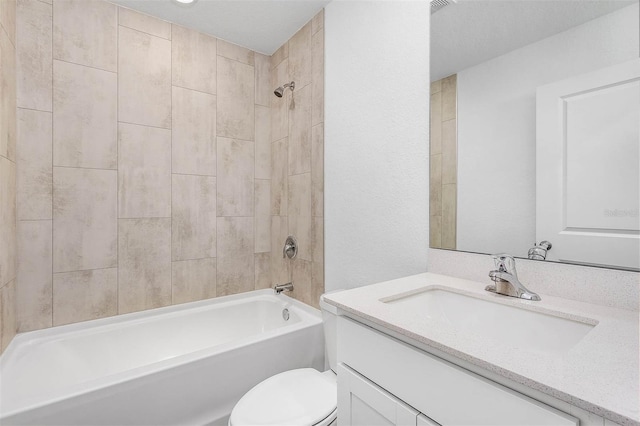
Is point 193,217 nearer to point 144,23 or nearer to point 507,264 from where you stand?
point 144,23

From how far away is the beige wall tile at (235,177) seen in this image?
2.25 metres

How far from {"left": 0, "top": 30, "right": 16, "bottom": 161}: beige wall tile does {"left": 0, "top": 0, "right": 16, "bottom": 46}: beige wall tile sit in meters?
0.05

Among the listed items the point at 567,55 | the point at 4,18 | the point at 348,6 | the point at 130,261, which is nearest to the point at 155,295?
the point at 130,261

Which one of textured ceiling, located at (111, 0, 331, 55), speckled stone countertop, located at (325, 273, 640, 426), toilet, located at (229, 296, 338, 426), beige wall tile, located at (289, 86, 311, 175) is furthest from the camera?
beige wall tile, located at (289, 86, 311, 175)

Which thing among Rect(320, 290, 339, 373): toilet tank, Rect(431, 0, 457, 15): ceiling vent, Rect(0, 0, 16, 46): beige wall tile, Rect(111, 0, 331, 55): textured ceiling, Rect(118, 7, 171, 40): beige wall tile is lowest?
Rect(320, 290, 339, 373): toilet tank

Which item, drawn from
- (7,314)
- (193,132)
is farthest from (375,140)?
(7,314)

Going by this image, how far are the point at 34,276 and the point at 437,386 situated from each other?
6.82 feet

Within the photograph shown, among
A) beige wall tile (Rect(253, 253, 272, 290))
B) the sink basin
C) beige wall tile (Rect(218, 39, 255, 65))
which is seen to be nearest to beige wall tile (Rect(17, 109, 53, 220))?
beige wall tile (Rect(218, 39, 255, 65))

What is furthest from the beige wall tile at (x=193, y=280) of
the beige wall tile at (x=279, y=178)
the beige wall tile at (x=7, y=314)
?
the beige wall tile at (x=7, y=314)

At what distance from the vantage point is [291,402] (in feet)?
3.95

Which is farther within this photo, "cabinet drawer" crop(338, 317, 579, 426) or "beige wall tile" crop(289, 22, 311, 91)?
"beige wall tile" crop(289, 22, 311, 91)

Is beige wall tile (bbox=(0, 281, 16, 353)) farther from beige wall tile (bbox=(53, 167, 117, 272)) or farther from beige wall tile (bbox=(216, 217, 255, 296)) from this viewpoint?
beige wall tile (bbox=(216, 217, 255, 296))

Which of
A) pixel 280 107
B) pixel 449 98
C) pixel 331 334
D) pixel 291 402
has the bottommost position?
pixel 291 402

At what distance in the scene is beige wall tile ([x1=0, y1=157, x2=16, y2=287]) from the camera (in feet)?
4.46
